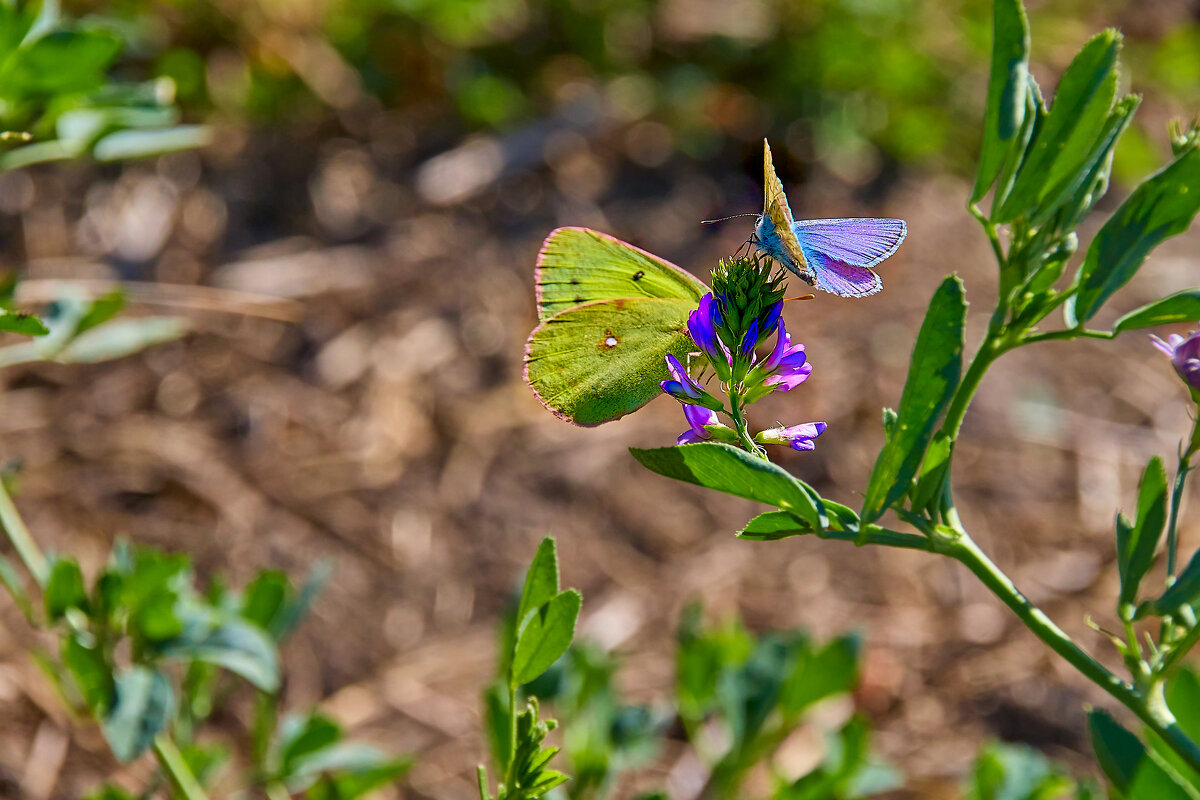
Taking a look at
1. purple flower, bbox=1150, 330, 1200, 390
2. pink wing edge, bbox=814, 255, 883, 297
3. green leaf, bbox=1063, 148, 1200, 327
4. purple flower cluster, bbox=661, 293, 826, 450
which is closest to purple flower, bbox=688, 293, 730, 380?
purple flower cluster, bbox=661, 293, 826, 450

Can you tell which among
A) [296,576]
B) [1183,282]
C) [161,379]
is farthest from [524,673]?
[1183,282]

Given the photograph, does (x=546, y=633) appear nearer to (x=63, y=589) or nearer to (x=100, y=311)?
(x=63, y=589)

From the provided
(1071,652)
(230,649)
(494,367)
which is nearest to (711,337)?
(1071,652)

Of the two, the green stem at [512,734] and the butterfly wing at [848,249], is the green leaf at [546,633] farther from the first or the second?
the butterfly wing at [848,249]

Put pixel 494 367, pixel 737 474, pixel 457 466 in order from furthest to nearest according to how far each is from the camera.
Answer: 1. pixel 494 367
2. pixel 457 466
3. pixel 737 474

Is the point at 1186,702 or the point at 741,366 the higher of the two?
the point at 741,366

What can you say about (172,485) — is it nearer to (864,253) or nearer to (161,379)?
(161,379)

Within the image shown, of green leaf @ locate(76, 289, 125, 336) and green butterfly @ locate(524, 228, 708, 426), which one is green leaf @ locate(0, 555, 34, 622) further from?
green butterfly @ locate(524, 228, 708, 426)
